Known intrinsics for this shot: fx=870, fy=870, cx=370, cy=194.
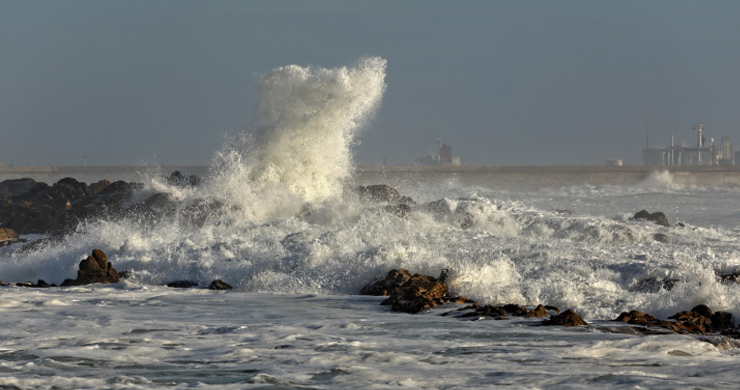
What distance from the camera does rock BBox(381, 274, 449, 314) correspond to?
902 cm

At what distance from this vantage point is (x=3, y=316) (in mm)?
8461

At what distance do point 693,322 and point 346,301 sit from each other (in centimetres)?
390

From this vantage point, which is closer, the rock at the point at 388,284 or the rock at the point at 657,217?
the rock at the point at 388,284

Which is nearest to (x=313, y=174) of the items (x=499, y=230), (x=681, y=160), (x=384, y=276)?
(x=499, y=230)

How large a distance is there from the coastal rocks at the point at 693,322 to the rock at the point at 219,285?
18.4ft

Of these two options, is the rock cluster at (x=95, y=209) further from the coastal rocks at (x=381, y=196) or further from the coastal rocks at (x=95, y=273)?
the coastal rocks at (x=95, y=273)

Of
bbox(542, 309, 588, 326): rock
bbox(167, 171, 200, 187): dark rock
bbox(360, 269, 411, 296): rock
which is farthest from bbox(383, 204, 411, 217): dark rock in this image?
bbox(542, 309, 588, 326): rock

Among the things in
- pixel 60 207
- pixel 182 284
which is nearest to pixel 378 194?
pixel 60 207

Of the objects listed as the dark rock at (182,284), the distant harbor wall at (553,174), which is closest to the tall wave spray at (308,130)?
the dark rock at (182,284)

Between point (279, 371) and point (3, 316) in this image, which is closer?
point (279, 371)

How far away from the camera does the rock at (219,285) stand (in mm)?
11562

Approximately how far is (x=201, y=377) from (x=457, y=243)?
32.6ft

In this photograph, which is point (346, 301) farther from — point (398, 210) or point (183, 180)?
point (183, 180)

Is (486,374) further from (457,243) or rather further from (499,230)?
(499,230)
